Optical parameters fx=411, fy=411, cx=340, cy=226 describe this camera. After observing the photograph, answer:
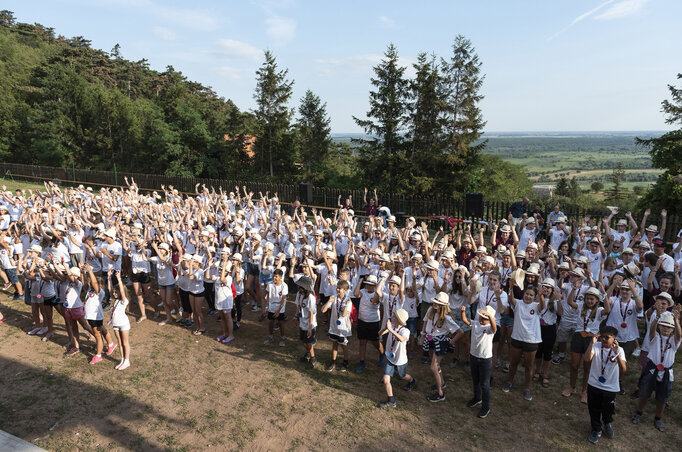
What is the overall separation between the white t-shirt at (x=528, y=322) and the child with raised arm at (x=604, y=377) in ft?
2.57

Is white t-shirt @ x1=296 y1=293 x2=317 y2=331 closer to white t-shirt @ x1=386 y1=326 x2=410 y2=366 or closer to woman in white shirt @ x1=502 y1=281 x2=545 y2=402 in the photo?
white t-shirt @ x1=386 y1=326 x2=410 y2=366

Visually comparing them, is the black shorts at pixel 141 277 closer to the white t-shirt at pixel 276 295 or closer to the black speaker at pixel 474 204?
the white t-shirt at pixel 276 295

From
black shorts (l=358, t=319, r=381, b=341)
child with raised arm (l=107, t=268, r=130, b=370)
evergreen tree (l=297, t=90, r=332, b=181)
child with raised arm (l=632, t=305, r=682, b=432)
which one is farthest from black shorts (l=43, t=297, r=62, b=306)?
evergreen tree (l=297, t=90, r=332, b=181)

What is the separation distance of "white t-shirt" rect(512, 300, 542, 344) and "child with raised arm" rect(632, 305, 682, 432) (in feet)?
4.54

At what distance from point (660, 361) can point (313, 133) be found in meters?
33.2

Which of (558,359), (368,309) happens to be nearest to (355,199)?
(368,309)

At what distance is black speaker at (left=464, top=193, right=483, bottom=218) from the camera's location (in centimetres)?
1470

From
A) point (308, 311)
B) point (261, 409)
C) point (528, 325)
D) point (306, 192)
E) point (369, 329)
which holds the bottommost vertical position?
point (261, 409)

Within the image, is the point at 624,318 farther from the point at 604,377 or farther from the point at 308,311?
the point at 308,311

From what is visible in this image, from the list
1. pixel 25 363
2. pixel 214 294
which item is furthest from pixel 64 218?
pixel 214 294

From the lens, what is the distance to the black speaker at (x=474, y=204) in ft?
48.2

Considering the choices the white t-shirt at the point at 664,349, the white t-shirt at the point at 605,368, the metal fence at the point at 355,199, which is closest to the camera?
the white t-shirt at the point at 605,368

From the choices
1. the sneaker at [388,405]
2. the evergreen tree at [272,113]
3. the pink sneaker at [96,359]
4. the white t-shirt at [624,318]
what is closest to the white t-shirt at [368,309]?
the sneaker at [388,405]

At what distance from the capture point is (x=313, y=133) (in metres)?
36.4
